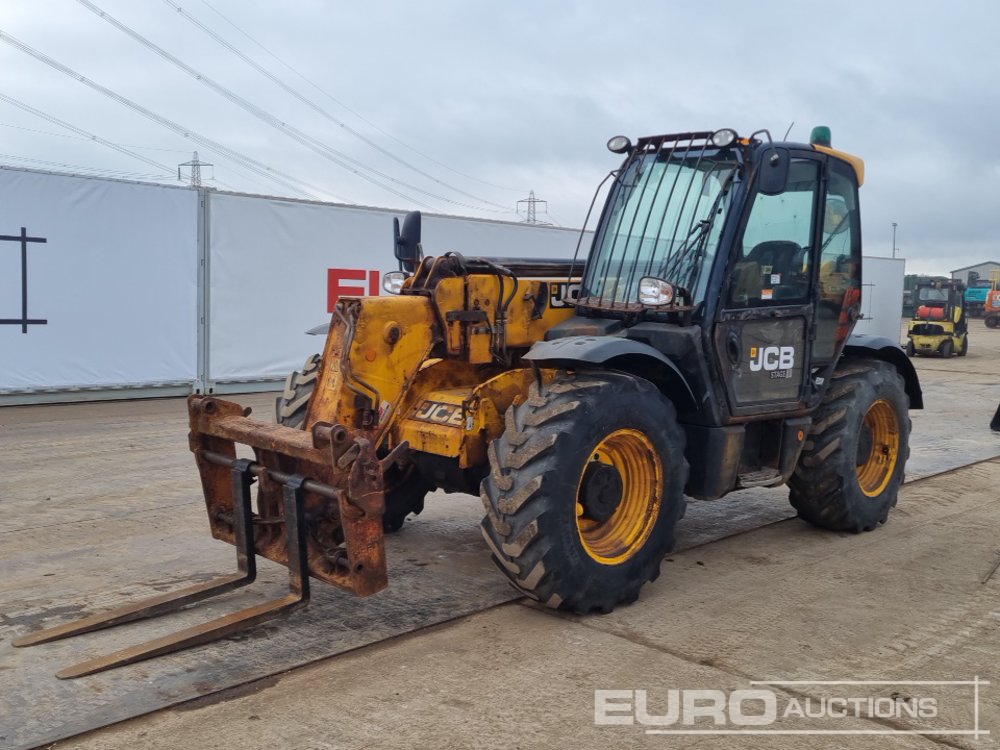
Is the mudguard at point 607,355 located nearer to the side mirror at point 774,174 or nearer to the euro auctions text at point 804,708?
the side mirror at point 774,174

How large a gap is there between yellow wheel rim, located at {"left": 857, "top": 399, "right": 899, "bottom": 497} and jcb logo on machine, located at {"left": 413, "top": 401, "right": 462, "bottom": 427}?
10.9ft

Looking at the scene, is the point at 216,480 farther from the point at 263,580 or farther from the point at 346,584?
the point at 346,584

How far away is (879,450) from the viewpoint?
713 cm

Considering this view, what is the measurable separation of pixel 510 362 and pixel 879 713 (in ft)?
9.52

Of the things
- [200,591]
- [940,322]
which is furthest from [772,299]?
[940,322]

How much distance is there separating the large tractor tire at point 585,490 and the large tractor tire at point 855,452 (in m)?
1.66

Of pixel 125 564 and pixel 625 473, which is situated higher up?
pixel 625 473

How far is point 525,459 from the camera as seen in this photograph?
4609mm

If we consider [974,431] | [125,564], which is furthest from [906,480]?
[125,564]

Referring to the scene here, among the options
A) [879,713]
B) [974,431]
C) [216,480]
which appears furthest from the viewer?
[974,431]

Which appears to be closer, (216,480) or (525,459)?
(525,459)

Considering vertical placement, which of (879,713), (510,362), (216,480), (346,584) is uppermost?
(510,362)

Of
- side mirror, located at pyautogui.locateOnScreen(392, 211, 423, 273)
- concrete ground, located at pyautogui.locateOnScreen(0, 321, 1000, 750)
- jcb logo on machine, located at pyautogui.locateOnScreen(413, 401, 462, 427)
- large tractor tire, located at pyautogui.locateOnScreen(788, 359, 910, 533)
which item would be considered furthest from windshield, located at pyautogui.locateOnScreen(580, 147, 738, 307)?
concrete ground, located at pyautogui.locateOnScreen(0, 321, 1000, 750)

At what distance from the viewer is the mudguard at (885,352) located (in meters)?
6.97
